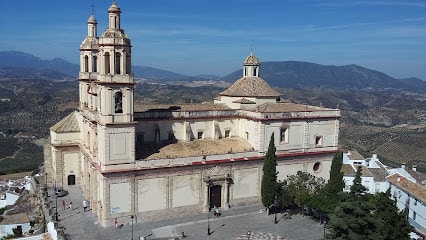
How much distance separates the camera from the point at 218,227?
31.8m

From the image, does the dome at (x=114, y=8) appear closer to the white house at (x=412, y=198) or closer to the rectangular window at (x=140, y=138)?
the rectangular window at (x=140, y=138)

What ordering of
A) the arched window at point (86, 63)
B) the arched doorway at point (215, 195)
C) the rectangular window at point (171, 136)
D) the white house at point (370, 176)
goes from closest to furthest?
the arched doorway at point (215, 195)
the rectangular window at point (171, 136)
the arched window at point (86, 63)
the white house at point (370, 176)

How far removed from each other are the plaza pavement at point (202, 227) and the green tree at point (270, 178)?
5.61 ft

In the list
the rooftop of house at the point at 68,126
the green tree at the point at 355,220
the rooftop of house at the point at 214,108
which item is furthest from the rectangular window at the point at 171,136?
the green tree at the point at 355,220

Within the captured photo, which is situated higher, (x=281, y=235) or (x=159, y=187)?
(x=159, y=187)

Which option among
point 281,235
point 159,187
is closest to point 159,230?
point 159,187

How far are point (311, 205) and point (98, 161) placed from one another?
17.1 metres

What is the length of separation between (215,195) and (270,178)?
5.05m

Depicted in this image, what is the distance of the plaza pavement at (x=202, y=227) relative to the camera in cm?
2994

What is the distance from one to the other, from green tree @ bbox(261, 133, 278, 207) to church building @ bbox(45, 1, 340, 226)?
2139 millimetres

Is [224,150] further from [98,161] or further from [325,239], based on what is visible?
[325,239]

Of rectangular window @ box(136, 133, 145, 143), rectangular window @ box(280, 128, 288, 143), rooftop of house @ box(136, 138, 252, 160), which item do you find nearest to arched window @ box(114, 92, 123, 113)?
rooftop of house @ box(136, 138, 252, 160)

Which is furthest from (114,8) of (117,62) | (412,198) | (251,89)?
(412,198)

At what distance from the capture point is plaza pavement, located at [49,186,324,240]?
98.2ft
